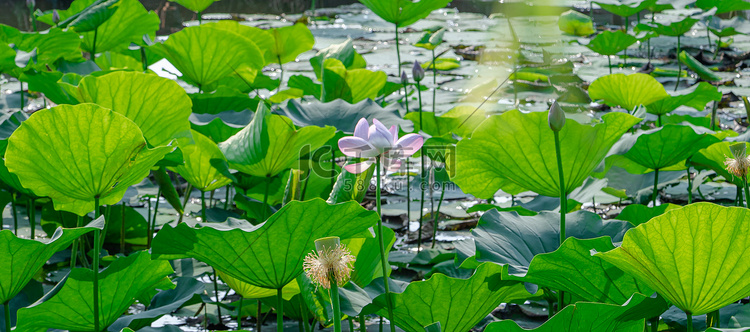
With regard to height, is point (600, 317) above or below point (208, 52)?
below

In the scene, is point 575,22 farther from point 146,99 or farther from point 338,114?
point 146,99

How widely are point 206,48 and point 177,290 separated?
2.57 ft

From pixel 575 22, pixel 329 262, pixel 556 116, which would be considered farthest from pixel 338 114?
pixel 575 22

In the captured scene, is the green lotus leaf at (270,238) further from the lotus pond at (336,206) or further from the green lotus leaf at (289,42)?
the green lotus leaf at (289,42)

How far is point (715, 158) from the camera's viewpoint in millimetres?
1134

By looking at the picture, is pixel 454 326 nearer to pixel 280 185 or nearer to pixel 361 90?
pixel 280 185

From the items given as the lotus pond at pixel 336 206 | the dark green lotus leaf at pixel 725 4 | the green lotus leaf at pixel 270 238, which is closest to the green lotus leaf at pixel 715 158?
the lotus pond at pixel 336 206

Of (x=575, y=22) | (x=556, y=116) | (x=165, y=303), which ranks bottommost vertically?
(x=165, y=303)

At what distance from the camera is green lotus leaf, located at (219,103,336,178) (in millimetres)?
1071

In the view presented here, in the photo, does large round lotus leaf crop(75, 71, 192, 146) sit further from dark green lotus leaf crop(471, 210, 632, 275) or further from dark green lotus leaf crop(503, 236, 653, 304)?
dark green lotus leaf crop(503, 236, 653, 304)

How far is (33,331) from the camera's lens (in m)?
0.87

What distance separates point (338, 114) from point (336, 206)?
2.43ft

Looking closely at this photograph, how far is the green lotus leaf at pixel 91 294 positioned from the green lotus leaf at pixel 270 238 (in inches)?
3.2

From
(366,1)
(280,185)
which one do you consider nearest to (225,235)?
(280,185)
